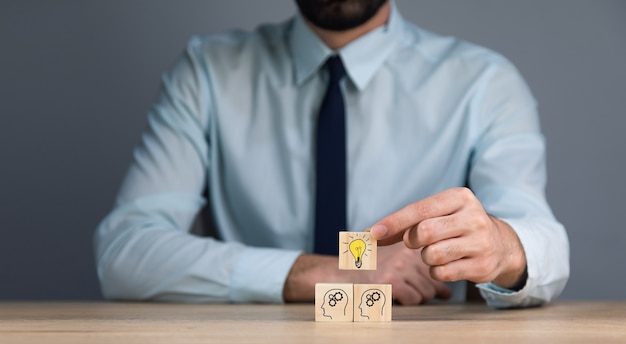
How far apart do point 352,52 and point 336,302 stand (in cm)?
124

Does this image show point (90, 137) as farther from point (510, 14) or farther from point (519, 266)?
point (519, 266)

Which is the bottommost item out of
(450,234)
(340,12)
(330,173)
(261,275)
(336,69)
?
(261,275)

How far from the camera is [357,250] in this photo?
1456 millimetres

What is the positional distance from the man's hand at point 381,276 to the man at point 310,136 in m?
0.14

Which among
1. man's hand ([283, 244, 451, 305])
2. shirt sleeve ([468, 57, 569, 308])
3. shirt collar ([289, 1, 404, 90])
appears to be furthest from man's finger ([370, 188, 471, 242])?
shirt collar ([289, 1, 404, 90])

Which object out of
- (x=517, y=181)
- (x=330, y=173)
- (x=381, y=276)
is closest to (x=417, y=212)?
(x=381, y=276)

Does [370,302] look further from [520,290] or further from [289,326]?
[520,290]

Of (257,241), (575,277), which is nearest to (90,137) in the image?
(257,241)

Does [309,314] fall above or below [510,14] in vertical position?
below

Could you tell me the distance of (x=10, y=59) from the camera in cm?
328

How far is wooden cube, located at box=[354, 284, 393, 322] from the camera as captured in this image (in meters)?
1.42

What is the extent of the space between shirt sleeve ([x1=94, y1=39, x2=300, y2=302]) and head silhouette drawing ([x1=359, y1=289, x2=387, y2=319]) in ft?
2.19

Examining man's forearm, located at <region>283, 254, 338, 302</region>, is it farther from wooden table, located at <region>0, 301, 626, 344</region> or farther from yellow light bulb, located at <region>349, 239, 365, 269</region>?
yellow light bulb, located at <region>349, 239, 365, 269</region>

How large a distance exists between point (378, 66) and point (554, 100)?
0.92 m
